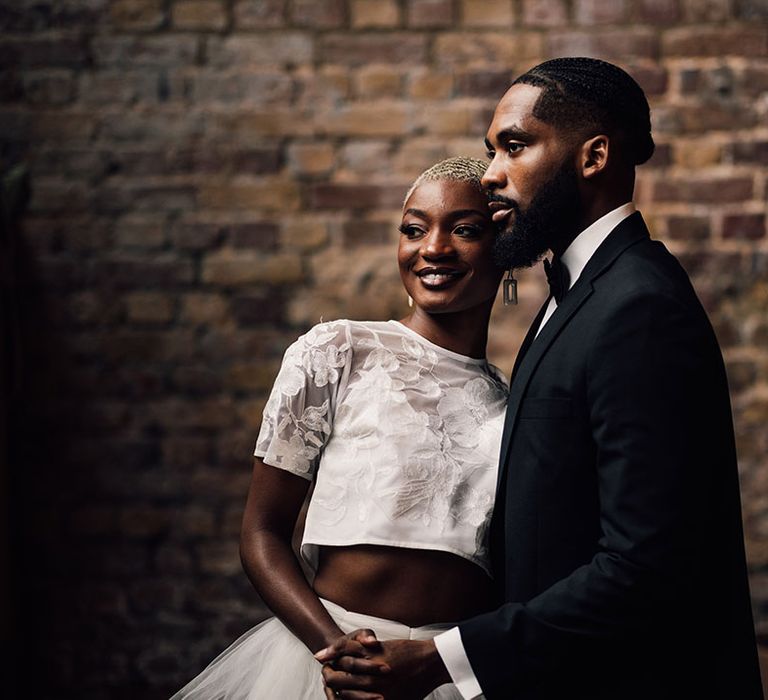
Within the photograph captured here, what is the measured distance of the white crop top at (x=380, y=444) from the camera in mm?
1812

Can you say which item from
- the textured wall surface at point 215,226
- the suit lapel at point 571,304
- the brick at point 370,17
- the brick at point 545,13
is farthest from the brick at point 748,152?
the suit lapel at point 571,304

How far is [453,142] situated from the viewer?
10.7 ft

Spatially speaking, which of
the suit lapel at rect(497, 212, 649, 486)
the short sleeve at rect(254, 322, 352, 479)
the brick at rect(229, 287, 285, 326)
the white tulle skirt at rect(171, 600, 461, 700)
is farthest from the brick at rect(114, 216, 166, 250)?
the suit lapel at rect(497, 212, 649, 486)

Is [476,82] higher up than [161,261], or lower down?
higher up

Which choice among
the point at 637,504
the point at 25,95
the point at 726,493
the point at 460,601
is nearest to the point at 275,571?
the point at 460,601

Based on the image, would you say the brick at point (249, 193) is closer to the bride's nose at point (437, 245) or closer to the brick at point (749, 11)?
the bride's nose at point (437, 245)

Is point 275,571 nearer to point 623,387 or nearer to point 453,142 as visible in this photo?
point 623,387

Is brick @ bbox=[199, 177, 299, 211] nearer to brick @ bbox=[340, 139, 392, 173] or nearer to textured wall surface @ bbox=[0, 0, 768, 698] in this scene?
textured wall surface @ bbox=[0, 0, 768, 698]

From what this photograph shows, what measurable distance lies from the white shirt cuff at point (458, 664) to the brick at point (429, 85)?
2.15m

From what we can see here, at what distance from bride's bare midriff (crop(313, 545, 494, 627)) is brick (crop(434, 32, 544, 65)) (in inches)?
78.8

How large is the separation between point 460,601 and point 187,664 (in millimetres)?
1819

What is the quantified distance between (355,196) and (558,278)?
5.32 feet

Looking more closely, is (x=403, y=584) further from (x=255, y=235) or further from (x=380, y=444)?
(x=255, y=235)

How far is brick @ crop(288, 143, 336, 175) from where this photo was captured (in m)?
3.29
